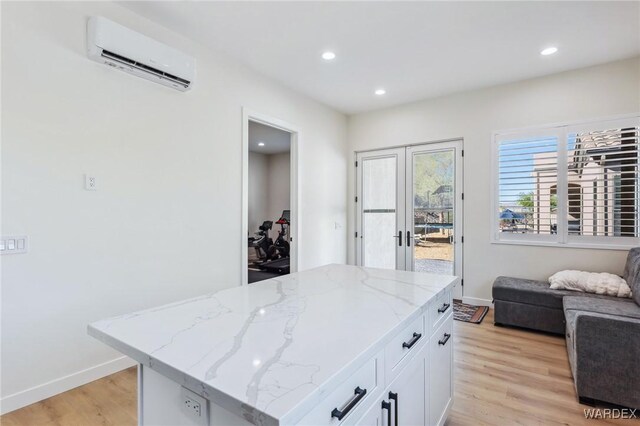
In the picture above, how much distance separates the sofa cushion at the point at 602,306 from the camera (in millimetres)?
2562

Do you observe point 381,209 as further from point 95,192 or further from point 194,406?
point 194,406

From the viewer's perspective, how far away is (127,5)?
254 centimetres

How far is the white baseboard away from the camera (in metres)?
2.09

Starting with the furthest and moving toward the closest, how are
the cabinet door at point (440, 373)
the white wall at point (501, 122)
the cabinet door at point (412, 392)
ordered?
the white wall at point (501, 122), the cabinet door at point (440, 373), the cabinet door at point (412, 392)

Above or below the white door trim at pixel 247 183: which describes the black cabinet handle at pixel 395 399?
below

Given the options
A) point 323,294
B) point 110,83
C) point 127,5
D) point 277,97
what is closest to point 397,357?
point 323,294

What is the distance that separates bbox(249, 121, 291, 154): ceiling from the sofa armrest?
460 centimetres

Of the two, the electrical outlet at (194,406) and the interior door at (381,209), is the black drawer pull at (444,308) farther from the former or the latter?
the interior door at (381,209)

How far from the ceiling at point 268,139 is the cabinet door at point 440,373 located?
4.35 meters

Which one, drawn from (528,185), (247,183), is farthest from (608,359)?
(247,183)

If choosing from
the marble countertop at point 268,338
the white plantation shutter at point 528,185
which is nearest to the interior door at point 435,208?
the white plantation shutter at point 528,185

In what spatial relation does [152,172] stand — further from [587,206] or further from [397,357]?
[587,206]

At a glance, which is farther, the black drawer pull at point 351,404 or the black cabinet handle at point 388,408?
the black cabinet handle at point 388,408

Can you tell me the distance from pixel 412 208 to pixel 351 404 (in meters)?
4.21
